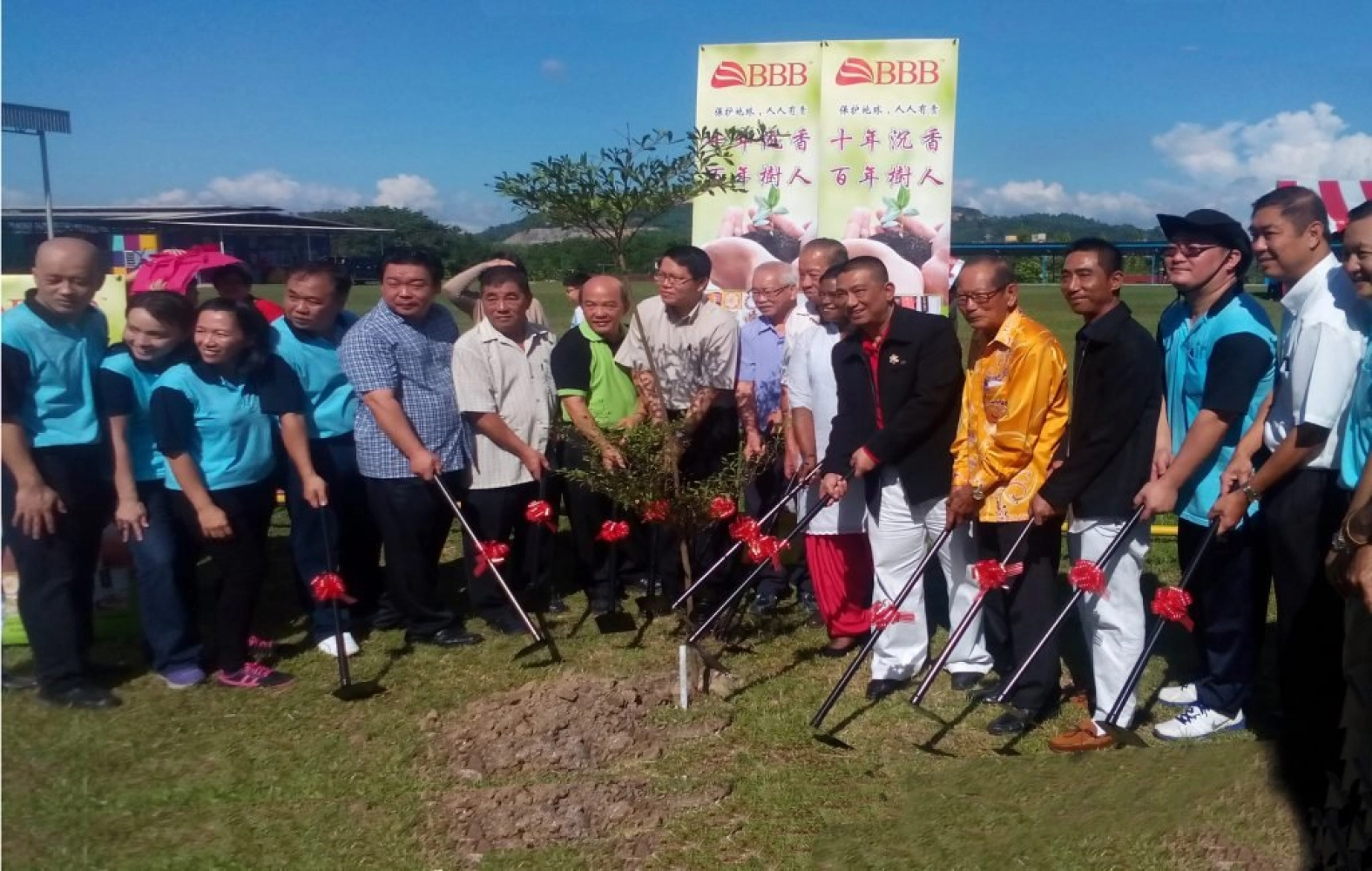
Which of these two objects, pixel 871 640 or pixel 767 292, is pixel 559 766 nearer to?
pixel 871 640

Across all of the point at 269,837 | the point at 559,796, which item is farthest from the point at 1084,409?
the point at 269,837

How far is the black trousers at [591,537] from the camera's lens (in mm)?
5617

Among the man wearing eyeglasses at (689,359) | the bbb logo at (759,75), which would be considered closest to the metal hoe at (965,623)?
the man wearing eyeglasses at (689,359)

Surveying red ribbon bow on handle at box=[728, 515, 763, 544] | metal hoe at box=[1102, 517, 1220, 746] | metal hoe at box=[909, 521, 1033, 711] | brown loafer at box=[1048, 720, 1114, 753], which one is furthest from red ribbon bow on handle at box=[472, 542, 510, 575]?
metal hoe at box=[1102, 517, 1220, 746]

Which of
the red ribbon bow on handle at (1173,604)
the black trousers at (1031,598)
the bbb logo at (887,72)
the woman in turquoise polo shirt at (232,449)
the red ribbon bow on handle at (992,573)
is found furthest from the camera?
the bbb logo at (887,72)

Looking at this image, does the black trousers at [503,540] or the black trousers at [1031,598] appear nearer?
the black trousers at [1031,598]

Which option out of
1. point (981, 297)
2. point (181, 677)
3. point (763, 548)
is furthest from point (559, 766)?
point (981, 297)

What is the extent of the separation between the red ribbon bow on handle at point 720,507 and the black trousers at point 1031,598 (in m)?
1.06

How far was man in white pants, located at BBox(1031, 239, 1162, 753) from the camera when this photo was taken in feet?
12.5

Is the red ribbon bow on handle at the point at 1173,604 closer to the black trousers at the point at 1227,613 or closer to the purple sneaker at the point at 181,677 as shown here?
the black trousers at the point at 1227,613

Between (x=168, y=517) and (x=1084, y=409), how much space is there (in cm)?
382

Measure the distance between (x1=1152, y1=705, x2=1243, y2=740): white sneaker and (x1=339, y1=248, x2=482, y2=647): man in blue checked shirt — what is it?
3327mm

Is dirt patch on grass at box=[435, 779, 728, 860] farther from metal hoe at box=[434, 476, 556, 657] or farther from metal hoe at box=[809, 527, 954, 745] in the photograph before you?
metal hoe at box=[434, 476, 556, 657]

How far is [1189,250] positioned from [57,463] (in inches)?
169
